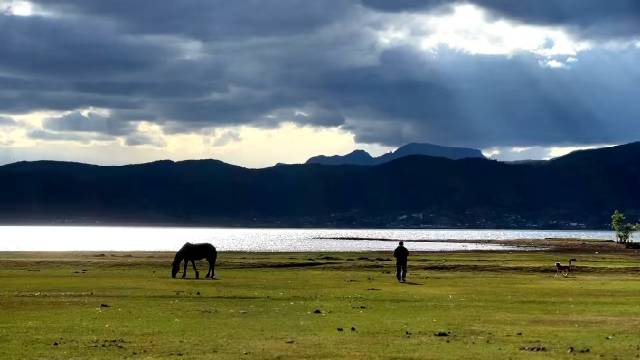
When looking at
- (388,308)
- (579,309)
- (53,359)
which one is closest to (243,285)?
(388,308)

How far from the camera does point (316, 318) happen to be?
33.7 m

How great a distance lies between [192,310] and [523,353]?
651 inches

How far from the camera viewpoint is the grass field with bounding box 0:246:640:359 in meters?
25.0

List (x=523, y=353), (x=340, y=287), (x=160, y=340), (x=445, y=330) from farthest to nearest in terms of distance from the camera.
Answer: (x=340, y=287)
(x=445, y=330)
(x=160, y=340)
(x=523, y=353)

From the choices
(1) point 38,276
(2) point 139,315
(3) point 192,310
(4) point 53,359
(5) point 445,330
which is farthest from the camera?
(1) point 38,276

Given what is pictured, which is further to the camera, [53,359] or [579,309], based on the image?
[579,309]

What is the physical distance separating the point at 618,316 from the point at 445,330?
29.8ft

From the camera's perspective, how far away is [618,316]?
34.7 m

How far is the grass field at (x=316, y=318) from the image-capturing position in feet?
82.1

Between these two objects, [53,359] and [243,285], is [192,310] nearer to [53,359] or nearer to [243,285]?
[53,359]

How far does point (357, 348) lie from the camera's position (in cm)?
2536

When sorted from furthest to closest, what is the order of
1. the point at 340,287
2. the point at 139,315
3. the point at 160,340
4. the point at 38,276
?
the point at 38,276, the point at 340,287, the point at 139,315, the point at 160,340

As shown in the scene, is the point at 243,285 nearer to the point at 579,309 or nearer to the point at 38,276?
the point at 38,276

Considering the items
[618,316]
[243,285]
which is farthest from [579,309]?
[243,285]
